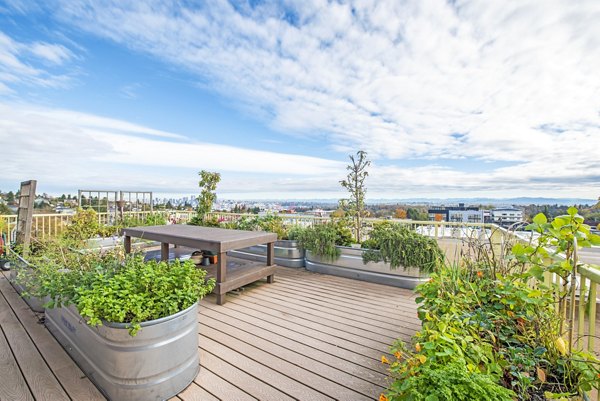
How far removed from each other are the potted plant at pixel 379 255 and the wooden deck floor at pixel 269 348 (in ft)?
1.31

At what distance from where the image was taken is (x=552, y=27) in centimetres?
409

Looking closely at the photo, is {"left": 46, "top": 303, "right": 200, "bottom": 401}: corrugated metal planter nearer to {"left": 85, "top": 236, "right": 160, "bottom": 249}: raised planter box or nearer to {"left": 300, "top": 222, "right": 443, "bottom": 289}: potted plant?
{"left": 85, "top": 236, "right": 160, "bottom": 249}: raised planter box

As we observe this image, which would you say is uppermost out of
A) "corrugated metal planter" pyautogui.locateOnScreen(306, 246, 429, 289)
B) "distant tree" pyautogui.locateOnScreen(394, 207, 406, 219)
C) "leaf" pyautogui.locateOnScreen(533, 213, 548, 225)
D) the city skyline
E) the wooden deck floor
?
the city skyline

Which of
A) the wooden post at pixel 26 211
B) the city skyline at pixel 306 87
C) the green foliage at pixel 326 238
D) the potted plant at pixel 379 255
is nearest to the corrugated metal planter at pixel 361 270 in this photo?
the potted plant at pixel 379 255

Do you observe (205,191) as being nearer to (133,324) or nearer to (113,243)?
(113,243)

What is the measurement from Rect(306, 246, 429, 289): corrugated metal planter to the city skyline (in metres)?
1.74

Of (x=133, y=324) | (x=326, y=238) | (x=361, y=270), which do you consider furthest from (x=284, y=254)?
(x=133, y=324)

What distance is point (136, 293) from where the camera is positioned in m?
1.68

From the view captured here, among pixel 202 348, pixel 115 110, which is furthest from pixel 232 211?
pixel 202 348

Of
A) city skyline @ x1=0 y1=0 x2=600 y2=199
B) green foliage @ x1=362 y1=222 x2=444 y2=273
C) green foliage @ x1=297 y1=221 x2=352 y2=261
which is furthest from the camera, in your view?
city skyline @ x1=0 y1=0 x2=600 y2=199

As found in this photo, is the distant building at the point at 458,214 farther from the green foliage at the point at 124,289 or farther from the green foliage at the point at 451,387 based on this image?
the green foliage at the point at 124,289

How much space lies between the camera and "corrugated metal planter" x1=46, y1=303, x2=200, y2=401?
5.10 feet

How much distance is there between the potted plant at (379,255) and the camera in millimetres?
3826

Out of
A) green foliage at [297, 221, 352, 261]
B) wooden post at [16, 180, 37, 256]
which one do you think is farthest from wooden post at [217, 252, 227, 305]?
wooden post at [16, 180, 37, 256]
